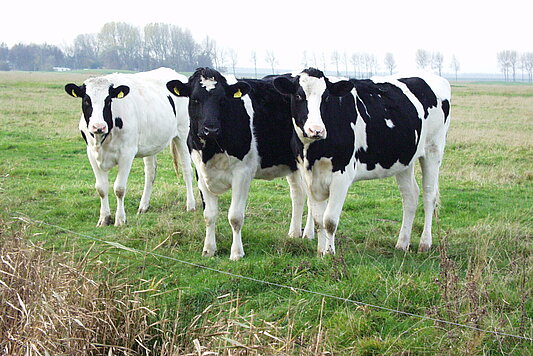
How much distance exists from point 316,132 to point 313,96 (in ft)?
2.11

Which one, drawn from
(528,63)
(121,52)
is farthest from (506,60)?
(121,52)

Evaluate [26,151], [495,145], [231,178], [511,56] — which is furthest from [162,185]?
[511,56]

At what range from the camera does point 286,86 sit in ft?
24.6

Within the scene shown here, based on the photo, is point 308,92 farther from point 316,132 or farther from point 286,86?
point 316,132

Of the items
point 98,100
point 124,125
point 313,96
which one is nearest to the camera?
point 313,96

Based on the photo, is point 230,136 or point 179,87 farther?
point 179,87

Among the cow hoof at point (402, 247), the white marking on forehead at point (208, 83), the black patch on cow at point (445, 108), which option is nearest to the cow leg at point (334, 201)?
the cow hoof at point (402, 247)

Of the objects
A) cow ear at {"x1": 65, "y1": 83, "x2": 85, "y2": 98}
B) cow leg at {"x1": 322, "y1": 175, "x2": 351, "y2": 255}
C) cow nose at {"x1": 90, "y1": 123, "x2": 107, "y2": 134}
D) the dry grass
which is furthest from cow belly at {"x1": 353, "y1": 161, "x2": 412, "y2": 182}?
cow ear at {"x1": 65, "y1": 83, "x2": 85, "y2": 98}

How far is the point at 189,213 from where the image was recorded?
1062cm

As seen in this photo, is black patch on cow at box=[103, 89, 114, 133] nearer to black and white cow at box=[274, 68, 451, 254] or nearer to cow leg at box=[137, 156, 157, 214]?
cow leg at box=[137, 156, 157, 214]

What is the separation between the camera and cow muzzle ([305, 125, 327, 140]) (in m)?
6.73

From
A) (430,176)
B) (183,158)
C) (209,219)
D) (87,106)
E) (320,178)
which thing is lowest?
(209,219)

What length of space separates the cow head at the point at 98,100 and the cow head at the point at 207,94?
1855 mm

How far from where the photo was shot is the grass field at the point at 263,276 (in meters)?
4.83
